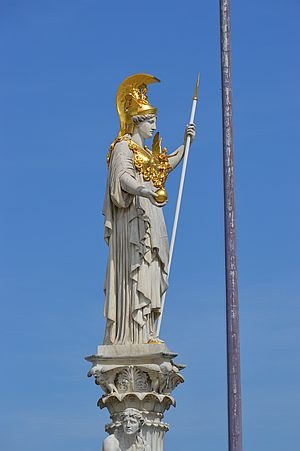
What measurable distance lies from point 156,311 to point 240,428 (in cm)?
237

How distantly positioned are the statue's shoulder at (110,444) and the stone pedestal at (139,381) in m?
1.67

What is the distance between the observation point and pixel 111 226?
72.9ft

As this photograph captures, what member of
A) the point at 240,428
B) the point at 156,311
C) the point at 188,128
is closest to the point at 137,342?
the point at 156,311

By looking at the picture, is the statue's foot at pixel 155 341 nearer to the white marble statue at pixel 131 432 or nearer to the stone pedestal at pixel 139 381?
the stone pedestal at pixel 139 381

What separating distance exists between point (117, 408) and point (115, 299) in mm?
1646

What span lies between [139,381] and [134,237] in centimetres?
218

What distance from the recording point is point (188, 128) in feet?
74.8

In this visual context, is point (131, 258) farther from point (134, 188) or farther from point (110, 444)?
point (110, 444)

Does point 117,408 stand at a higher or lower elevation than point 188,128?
lower

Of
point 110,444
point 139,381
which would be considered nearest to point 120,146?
point 139,381

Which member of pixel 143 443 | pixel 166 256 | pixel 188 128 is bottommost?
pixel 143 443

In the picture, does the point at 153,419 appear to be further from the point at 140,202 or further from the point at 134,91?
the point at 134,91

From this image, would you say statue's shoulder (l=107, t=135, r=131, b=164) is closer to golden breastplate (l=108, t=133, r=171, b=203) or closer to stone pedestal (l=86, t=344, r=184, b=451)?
golden breastplate (l=108, t=133, r=171, b=203)

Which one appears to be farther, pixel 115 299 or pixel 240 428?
pixel 115 299
